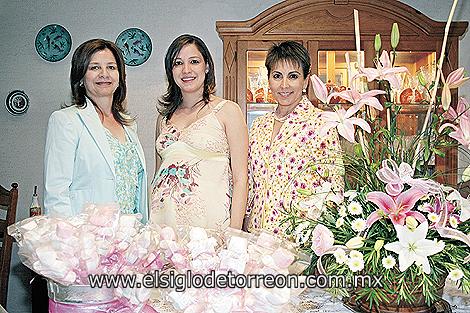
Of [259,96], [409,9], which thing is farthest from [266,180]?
[409,9]

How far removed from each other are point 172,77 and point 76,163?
539 millimetres

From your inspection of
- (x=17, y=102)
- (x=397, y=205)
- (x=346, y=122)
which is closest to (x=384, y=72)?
(x=346, y=122)

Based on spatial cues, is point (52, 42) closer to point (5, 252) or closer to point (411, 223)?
point (5, 252)

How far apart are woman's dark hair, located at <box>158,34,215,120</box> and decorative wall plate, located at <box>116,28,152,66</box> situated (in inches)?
69.5

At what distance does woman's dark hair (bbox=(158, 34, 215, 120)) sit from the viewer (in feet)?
7.61

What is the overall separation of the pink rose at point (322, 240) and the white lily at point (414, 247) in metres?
0.11

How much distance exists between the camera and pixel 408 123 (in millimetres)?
4066

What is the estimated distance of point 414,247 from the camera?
3.89ft

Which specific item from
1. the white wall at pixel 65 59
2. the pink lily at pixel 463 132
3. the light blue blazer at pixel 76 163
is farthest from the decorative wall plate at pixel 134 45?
the pink lily at pixel 463 132

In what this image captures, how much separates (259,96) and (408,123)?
3.33ft

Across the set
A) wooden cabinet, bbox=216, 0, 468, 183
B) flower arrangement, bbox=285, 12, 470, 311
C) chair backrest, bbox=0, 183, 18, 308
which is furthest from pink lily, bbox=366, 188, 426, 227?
wooden cabinet, bbox=216, 0, 468, 183

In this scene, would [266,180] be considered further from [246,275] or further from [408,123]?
[408,123]

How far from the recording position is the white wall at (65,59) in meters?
4.18

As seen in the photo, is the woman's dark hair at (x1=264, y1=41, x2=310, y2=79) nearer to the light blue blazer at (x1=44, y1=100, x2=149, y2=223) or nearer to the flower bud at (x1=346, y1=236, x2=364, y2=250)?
the light blue blazer at (x1=44, y1=100, x2=149, y2=223)
